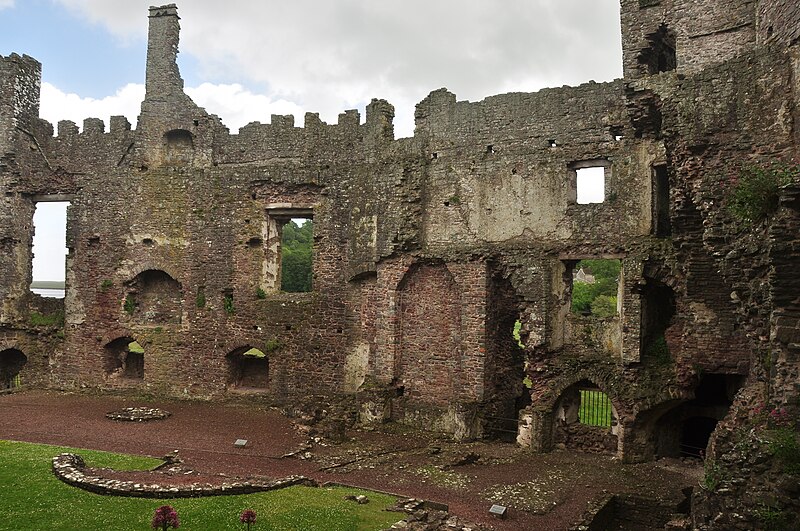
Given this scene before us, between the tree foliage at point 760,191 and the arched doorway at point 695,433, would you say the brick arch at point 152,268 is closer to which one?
the arched doorway at point 695,433

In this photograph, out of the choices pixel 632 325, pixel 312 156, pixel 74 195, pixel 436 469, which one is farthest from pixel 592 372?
pixel 74 195

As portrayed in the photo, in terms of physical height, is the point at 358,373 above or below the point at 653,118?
below

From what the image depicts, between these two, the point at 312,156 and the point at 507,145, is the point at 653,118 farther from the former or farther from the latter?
the point at 312,156

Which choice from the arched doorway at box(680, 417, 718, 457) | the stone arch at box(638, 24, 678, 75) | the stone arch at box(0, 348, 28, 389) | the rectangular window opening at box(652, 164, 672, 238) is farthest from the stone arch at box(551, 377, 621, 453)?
the stone arch at box(0, 348, 28, 389)

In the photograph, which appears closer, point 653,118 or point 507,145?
point 653,118

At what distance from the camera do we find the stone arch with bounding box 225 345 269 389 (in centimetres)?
2356

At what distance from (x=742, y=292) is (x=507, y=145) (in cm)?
935

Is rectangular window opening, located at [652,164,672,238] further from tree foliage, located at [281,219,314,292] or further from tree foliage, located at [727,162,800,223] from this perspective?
tree foliage, located at [281,219,314,292]

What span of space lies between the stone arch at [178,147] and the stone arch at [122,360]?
6244 mm

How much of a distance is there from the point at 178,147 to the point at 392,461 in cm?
1464

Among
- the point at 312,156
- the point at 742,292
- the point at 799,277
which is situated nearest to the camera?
the point at 799,277

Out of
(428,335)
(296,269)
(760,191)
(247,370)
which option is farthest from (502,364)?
(296,269)

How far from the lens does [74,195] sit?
2559 centimetres

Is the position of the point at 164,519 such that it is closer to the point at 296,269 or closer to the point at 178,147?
the point at 178,147
